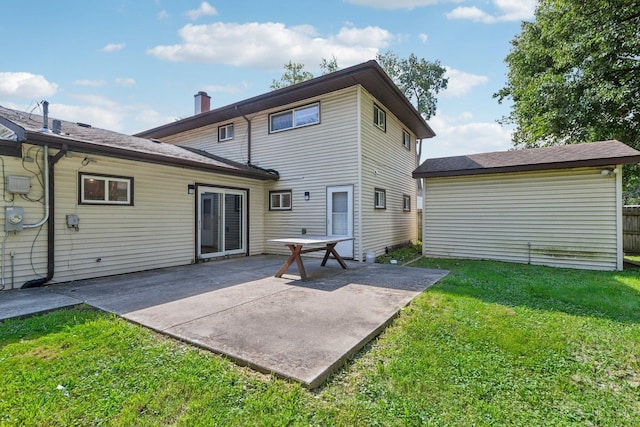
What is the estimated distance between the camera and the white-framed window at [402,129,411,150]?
11.9 m

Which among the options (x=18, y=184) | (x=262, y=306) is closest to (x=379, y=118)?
(x=262, y=306)

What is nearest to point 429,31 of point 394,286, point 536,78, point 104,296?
point 536,78

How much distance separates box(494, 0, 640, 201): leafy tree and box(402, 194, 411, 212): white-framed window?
5.91 m

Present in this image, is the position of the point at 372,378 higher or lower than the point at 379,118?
lower

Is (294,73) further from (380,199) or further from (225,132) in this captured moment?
(380,199)

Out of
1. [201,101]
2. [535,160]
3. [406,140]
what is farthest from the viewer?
[201,101]

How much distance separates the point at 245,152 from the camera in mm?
10461

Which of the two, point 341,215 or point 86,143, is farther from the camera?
point 341,215

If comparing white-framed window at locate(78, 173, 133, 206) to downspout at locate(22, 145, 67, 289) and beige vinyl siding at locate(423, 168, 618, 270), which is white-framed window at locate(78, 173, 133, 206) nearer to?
downspout at locate(22, 145, 67, 289)

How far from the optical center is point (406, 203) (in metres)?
11.9

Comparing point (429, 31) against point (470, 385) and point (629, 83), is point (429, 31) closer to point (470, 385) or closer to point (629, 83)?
point (629, 83)

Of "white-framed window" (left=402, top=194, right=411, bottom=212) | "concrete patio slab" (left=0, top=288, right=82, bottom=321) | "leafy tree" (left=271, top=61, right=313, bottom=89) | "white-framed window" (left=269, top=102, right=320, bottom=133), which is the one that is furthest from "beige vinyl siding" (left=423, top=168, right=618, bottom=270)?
"leafy tree" (left=271, top=61, right=313, bottom=89)

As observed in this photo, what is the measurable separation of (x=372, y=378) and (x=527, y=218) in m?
7.61

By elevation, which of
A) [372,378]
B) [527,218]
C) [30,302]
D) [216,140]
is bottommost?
[372,378]
